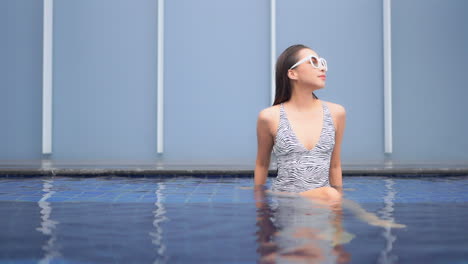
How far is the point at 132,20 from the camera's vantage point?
36.4 ft

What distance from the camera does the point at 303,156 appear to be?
11.5ft

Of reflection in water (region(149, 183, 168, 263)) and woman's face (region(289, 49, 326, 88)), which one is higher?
woman's face (region(289, 49, 326, 88))

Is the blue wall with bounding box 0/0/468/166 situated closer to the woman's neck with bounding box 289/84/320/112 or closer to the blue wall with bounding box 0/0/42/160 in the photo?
the blue wall with bounding box 0/0/42/160

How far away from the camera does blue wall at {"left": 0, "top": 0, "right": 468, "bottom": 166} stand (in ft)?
36.4

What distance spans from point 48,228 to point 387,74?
9.43 meters

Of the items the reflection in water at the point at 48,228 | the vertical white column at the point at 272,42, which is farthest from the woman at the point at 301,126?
the vertical white column at the point at 272,42

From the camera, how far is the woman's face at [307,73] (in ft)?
11.2

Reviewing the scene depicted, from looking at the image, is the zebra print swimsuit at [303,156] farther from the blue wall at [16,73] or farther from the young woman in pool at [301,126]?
the blue wall at [16,73]

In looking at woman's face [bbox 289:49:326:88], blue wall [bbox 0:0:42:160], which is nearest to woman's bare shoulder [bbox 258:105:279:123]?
woman's face [bbox 289:49:326:88]

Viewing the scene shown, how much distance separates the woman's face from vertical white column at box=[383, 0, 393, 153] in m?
8.07

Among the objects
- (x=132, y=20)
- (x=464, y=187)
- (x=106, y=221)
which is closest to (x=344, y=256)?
(x=106, y=221)

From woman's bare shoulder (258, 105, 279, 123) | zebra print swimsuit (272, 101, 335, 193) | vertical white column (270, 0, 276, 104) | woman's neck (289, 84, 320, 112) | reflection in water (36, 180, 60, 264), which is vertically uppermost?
vertical white column (270, 0, 276, 104)

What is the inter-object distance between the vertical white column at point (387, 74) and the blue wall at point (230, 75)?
136mm

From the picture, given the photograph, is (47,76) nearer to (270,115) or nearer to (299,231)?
(270,115)
